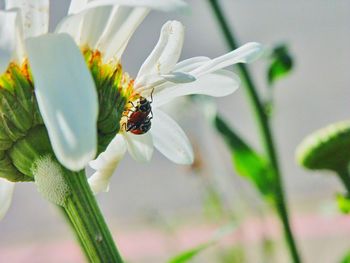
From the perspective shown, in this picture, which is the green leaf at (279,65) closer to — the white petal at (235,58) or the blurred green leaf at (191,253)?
the blurred green leaf at (191,253)

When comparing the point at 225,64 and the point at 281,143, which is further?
the point at 281,143

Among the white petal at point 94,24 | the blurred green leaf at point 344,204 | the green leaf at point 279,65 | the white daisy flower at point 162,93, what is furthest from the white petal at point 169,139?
the green leaf at point 279,65

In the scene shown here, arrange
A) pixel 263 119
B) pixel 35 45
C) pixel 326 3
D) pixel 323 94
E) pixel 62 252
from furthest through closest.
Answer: pixel 326 3
pixel 323 94
pixel 62 252
pixel 263 119
pixel 35 45

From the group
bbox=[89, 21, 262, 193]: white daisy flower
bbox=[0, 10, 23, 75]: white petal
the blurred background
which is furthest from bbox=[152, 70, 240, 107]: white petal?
the blurred background

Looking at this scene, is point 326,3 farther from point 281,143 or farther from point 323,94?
point 281,143

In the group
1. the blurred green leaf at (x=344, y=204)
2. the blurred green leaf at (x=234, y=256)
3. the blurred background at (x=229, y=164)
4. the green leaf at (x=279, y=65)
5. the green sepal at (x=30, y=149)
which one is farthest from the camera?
the blurred background at (x=229, y=164)

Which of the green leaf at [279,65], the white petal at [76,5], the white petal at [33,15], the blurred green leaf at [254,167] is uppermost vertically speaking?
the white petal at [33,15]

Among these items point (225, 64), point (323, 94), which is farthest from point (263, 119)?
point (323, 94)

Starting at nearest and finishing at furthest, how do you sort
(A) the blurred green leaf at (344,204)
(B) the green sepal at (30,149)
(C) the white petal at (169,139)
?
(B) the green sepal at (30,149) < (C) the white petal at (169,139) < (A) the blurred green leaf at (344,204)
